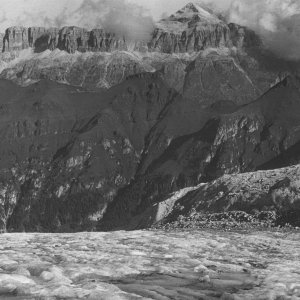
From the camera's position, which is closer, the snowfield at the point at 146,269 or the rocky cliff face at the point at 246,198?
the snowfield at the point at 146,269

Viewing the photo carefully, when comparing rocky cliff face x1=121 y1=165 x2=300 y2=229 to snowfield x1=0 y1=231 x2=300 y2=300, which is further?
rocky cliff face x1=121 y1=165 x2=300 y2=229

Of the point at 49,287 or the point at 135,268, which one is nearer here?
the point at 49,287

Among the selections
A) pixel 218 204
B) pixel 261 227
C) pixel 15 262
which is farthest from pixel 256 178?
pixel 15 262

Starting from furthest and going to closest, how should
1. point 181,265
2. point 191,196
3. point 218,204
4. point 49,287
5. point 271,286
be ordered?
point 191,196
point 218,204
point 181,265
point 271,286
point 49,287

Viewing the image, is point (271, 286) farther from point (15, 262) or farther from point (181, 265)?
point (15, 262)

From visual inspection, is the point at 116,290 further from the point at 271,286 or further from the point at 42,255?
the point at 42,255

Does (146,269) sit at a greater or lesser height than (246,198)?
lesser

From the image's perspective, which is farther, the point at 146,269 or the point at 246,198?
the point at 246,198

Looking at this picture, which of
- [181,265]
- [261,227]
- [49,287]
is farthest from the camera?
[261,227]
